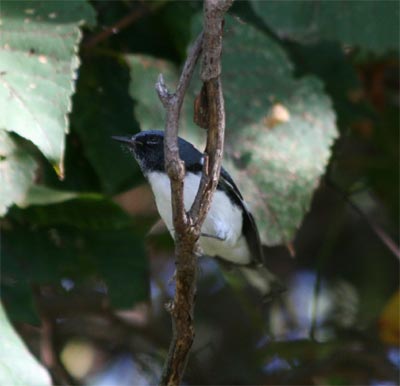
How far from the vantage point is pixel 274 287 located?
400cm

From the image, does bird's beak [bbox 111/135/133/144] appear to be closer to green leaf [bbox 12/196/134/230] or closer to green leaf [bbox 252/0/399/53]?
green leaf [bbox 12/196/134/230]

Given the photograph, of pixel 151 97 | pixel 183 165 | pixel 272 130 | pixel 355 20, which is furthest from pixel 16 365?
pixel 355 20

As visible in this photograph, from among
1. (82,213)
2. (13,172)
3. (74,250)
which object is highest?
(13,172)

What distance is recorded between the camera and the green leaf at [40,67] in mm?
2789

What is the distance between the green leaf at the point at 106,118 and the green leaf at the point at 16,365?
901mm


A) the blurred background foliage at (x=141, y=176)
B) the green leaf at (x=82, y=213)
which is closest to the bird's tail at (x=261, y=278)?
the blurred background foliage at (x=141, y=176)

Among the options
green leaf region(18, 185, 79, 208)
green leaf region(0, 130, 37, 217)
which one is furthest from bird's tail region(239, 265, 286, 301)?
green leaf region(0, 130, 37, 217)

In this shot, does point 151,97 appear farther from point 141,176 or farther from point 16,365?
point 16,365

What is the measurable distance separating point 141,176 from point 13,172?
77 centimetres

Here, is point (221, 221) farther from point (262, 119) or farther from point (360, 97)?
→ point (360, 97)

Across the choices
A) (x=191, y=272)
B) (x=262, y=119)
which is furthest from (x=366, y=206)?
(x=191, y=272)

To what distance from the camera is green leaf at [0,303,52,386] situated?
2.87m

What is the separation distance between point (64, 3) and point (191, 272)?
1284 millimetres

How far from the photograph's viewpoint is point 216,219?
3.44 meters
